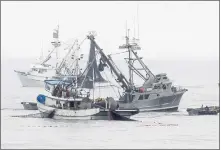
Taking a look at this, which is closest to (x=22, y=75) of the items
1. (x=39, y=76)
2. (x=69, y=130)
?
(x=39, y=76)

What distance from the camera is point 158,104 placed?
Result: 49750 mm

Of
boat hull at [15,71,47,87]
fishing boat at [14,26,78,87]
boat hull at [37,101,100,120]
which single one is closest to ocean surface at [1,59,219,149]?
boat hull at [37,101,100,120]

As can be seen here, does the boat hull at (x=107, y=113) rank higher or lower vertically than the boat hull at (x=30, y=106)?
lower

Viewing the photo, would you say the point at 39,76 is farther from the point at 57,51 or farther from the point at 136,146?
the point at 136,146

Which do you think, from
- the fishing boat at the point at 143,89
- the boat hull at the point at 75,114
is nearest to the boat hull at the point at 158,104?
the fishing boat at the point at 143,89

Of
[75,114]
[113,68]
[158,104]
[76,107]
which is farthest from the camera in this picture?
[113,68]

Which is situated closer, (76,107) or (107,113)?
(76,107)

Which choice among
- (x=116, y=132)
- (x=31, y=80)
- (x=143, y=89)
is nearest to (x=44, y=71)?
(x=31, y=80)

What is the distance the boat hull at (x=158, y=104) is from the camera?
48438 millimetres

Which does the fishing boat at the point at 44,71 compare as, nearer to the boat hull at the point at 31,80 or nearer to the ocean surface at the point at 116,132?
the boat hull at the point at 31,80

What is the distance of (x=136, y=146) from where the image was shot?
31344mm

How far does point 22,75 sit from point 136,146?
5983 centimetres

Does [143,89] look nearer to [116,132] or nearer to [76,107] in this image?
[76,107]

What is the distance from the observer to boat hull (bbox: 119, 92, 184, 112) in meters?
48.4
